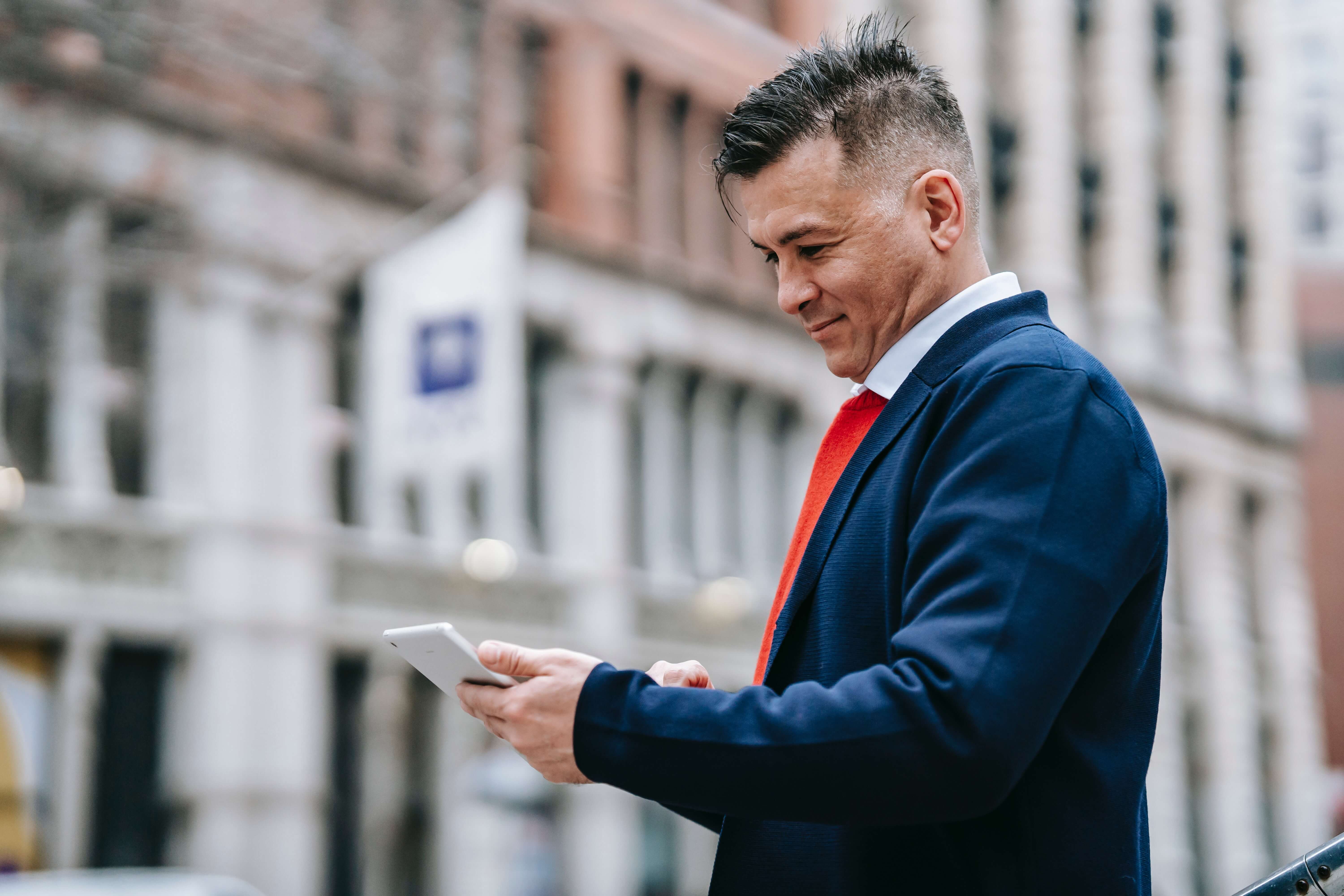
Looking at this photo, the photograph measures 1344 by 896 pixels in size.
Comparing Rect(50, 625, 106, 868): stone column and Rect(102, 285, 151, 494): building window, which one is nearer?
Rect(50, 625, 106, 868): stone column

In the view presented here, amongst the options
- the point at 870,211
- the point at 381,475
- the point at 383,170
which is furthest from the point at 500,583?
the point at 870,211

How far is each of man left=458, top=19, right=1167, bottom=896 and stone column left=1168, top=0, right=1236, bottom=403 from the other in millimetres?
21570

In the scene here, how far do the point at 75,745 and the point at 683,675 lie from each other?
9.73 meters

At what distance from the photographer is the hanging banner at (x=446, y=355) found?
11031mm

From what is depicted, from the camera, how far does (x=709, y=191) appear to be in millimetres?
16594

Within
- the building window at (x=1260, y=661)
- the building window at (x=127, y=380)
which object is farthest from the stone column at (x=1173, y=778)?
the building window at (x=127, y=380)

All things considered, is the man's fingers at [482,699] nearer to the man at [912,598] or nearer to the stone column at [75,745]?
the man at [912,598]

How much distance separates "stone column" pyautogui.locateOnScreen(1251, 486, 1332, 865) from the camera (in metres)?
20.2

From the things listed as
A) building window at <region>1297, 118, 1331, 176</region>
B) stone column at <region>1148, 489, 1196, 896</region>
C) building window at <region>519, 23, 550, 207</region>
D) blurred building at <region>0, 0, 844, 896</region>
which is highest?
building window at <region>1297, 118, 1331, 176</region>

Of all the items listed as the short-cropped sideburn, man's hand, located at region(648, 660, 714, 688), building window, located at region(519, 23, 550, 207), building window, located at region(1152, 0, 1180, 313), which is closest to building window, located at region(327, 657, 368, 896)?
building window, located at region(519, 23, 550, 207)

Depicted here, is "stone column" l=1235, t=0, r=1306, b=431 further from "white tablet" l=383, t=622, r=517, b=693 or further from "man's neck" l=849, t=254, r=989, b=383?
"white tablet" l=383, t=622, r=517, b=693

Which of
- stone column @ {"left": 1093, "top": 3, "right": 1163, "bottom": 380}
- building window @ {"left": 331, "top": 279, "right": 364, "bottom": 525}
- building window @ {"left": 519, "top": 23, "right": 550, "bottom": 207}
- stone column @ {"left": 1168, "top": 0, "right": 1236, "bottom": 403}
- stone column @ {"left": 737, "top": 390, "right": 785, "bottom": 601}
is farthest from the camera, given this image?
stone column @ {"left": 1168, "top": 0, "right": 1236, "bottom": 403}

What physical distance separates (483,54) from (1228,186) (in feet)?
44.4

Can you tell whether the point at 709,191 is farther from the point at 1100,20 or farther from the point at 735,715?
the point at 735,715
